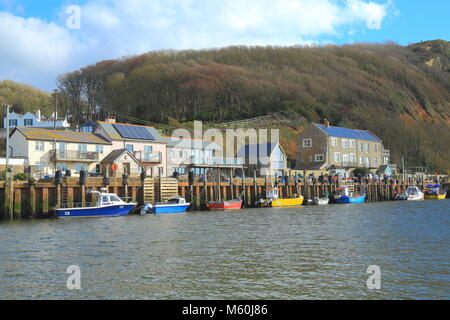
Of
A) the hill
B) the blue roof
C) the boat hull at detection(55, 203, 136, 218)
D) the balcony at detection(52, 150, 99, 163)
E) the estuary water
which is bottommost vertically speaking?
the estuary water

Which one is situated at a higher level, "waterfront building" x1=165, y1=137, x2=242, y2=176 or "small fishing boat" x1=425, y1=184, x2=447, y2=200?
"waterfront building" x1=165, y1=137, x2=242, y2=176

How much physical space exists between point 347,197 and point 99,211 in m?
40.4

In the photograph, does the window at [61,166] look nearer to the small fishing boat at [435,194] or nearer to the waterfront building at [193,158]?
the waterfront building at [193,158]

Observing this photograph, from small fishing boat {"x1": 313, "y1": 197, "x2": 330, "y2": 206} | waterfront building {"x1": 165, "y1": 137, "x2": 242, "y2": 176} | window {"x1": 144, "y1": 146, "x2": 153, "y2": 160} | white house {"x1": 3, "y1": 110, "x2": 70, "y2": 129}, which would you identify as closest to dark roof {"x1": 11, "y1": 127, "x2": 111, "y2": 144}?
window {"x1": 144, "y1": 146, "x2": 153, "y2": 160}

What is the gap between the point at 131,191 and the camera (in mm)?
47531

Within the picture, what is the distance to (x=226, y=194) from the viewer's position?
5681 cm

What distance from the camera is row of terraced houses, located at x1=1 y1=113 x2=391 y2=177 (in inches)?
2110

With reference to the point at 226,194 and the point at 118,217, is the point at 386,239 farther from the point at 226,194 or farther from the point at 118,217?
the point at 226,194

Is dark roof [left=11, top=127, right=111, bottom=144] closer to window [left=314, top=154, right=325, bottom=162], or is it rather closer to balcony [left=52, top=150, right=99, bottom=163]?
balcony [left=52, top=150, right=99, bottom=163]

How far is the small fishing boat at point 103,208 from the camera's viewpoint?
40.2 m

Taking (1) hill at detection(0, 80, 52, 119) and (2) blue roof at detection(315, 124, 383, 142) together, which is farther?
(1) hill at detection(0, 80, 52, 119)

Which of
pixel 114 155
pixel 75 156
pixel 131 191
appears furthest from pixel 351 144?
pixel 131 191

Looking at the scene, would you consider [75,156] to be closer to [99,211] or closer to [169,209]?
[169,209]

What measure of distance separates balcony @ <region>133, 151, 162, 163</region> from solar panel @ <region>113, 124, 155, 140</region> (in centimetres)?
244
